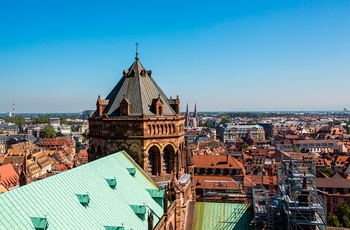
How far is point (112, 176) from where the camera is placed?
26234mm

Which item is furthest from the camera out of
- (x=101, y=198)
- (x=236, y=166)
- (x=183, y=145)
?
(x=236, y=166)

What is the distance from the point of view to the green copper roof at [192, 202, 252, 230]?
105 ft

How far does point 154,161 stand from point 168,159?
1639mm

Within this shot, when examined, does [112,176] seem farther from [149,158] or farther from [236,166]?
[236,166]

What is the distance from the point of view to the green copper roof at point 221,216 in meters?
32.0

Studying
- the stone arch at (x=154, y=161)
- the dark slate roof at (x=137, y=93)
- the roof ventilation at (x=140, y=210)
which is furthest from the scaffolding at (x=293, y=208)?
the dark slate roof at (x=137, y=93)

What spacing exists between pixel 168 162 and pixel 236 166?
6107 centimetres

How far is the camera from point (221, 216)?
32938 millimetres

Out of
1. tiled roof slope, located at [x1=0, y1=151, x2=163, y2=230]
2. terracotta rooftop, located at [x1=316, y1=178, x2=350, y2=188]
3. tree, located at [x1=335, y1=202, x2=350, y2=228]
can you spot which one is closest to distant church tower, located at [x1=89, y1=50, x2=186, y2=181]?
tiled roof slope, located at [x1=0, y1=151, x2=163, y2=230]

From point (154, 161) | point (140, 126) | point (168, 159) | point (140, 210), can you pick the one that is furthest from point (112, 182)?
point (168, 159)

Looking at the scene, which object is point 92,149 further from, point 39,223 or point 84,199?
point 39,223

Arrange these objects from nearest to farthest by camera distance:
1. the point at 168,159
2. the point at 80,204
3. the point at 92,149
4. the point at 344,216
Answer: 1. the point at 80,204
2. the point at 168,159
3. the point at 92,149
4. the point at 344,216

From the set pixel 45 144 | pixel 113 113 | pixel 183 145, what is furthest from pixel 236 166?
pixel 45 144

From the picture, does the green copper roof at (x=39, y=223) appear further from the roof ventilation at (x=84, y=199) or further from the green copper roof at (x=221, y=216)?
the green copper roof at (x=221, y=216)
